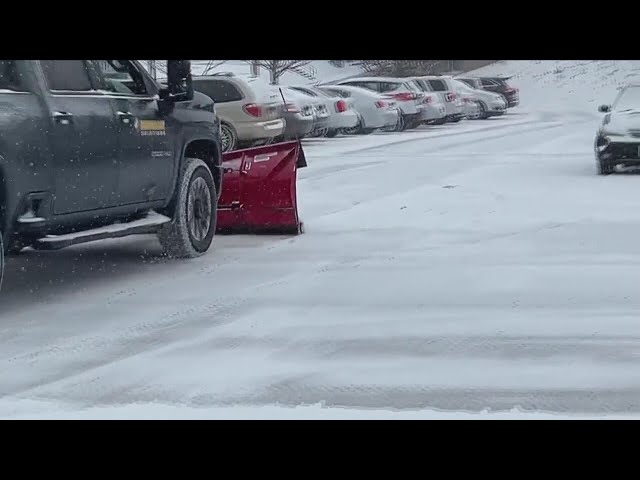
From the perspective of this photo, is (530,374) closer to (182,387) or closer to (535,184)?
(182,387)

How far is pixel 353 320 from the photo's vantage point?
25.5 ft

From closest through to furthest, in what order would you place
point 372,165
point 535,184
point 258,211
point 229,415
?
point 229,415
point 258,211
point 535,184
point 372,165

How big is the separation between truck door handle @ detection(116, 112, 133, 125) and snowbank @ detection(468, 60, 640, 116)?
38.2 metres

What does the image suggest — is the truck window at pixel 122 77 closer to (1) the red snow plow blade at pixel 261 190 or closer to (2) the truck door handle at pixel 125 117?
(2) the truck door handle at pixel 125 117

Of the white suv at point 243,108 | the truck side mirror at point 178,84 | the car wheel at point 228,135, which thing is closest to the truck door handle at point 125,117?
the truck side mirror at point 178,84

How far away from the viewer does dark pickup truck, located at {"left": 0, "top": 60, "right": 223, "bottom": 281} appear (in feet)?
24.7

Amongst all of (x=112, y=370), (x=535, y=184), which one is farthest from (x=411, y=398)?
(x=535, y=184)

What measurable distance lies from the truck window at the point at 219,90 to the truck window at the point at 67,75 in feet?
39.4

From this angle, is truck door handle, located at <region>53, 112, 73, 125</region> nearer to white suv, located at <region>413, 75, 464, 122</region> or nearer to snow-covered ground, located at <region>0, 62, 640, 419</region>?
snow-covered ground, located at <region>0, 62, 640, 419</region>

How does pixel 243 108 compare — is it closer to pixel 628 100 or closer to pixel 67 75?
pixel 628 100

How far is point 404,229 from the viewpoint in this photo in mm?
12047

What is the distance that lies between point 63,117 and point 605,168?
11629 mm

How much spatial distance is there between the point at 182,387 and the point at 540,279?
12.6 ft

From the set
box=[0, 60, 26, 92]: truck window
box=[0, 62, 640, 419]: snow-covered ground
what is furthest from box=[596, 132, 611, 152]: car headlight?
box=[0, 60, 26, 92]: truck window
